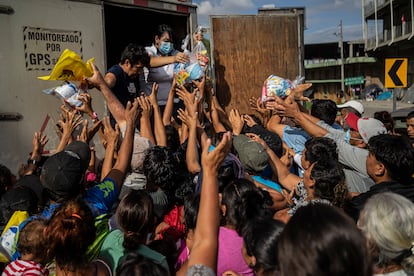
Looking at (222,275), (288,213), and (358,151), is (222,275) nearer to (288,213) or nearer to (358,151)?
(288,213)

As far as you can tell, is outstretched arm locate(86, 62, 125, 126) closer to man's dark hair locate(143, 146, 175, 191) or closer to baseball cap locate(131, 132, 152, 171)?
baseball cap locate(131, 132, 152, 171)

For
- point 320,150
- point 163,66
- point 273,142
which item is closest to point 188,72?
point 163,66

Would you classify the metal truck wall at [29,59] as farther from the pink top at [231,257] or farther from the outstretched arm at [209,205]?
the outstretched arm at [209,205]

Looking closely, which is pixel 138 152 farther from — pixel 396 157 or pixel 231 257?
pixel 396 157

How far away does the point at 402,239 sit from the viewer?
1713 millimetres

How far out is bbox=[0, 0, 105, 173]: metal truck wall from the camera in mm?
3953

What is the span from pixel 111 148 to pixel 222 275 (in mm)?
1526

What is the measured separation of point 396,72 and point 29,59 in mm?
6533

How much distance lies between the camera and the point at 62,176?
2.32 metres

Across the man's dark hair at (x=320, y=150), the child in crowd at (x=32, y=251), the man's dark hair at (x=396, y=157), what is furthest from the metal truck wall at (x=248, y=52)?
the child in crowd at (x=32, y=251)

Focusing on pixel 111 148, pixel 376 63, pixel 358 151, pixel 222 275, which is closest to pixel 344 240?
pixel 222 275

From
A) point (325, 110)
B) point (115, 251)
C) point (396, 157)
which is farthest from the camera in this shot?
point (325, 110)

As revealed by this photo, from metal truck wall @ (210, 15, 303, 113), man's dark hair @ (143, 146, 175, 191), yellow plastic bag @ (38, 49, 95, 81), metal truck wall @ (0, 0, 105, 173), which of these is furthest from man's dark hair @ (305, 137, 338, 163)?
metal truck wall @ (210, 15, 303, 113)

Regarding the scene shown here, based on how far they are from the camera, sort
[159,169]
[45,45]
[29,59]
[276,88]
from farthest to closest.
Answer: [276,88]
[45,45]
[29,59]
[159,169]
